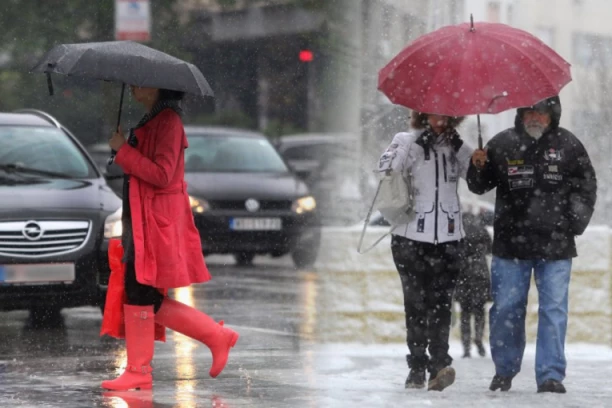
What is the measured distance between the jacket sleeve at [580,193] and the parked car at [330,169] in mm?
5961

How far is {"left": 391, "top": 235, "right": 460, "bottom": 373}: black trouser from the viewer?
785cm

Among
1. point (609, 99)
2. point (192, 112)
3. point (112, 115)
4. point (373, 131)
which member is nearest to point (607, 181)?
point (609, 99)

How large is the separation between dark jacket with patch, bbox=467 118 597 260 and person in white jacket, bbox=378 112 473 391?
0.15 meters

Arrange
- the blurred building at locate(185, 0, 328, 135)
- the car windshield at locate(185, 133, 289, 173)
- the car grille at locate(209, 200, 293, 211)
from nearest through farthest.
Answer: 1. the car grille at locate(209, 200, 293, 211)
2. the car windshield at locate(185, 133, 289, 173)
3. the blurred building at locate(185, 0, 328, 135)

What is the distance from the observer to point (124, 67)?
755 cm

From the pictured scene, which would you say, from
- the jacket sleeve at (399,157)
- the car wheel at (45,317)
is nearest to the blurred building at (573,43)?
the car wheel at (45,317)

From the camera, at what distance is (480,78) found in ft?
24.2

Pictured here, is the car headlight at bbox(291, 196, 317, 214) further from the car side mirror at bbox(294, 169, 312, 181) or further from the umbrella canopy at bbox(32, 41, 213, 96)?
the umbrella canopy at bbox(32, 41, 213, 96)

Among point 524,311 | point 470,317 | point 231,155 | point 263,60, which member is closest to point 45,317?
point 470,317

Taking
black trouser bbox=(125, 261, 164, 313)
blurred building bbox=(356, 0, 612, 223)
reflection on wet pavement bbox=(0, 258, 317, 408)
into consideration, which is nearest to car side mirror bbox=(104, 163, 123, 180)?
reflection on wet pavement bbox=(0, 258, 317, 408)

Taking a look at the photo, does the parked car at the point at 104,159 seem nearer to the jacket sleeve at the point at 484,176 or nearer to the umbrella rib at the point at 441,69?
the jacket sleeve at the point at 484,176

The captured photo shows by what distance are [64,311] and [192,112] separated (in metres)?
14.8

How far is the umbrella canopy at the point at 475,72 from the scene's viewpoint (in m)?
7.31

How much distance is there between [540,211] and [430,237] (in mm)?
544
